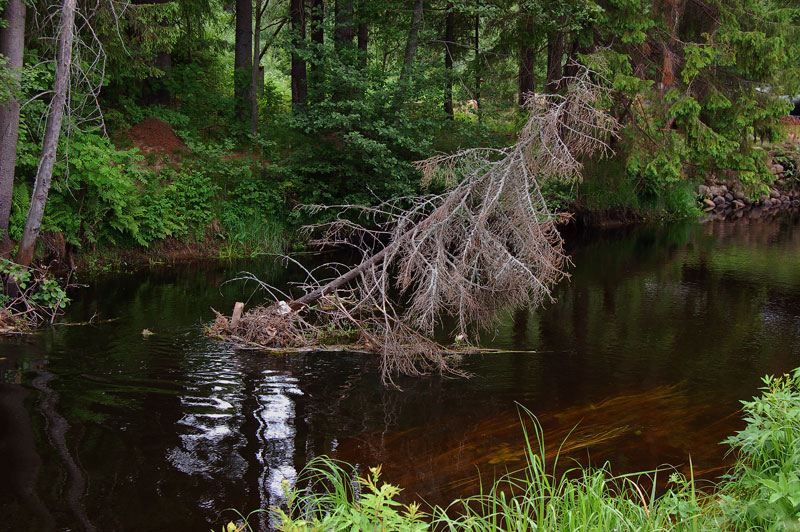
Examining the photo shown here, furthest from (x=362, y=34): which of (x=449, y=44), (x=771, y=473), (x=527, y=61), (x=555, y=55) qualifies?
(x=771, y=473)

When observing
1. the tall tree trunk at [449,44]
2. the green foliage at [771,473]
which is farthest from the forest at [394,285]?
the tall tree trunk at [449,44]

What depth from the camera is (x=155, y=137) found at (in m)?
16.9

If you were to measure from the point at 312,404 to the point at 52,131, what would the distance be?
20.8ft

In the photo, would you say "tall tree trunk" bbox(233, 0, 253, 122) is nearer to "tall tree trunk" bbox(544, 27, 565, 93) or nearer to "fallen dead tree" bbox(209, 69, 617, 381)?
"tall tree trunk" bbox(544, 27, 565, 93)

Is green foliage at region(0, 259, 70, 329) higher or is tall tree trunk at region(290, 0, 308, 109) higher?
tall tree trunk at region(290, 0, 308, 109)

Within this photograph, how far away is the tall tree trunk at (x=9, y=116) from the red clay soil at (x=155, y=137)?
5.42m

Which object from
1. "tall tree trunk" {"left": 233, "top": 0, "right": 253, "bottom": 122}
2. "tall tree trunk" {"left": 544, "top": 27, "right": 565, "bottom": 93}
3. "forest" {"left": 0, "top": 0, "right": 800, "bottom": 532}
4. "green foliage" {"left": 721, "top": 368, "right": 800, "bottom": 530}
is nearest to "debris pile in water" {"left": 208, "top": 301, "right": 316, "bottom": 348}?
"forest" {"left": 0, "top": 0, "right": 800, "bottom": 532}

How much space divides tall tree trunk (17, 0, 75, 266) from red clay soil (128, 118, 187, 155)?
5.65 meters

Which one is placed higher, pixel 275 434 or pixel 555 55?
pixel 555 55

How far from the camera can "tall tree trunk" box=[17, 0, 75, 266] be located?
406 inches

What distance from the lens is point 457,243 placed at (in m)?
8.74

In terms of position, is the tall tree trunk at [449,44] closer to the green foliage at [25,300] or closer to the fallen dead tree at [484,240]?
the fallen dead tree at [484,240]

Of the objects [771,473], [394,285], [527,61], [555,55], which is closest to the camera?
[771,473]

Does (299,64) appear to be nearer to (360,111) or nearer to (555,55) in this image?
(360,111)
